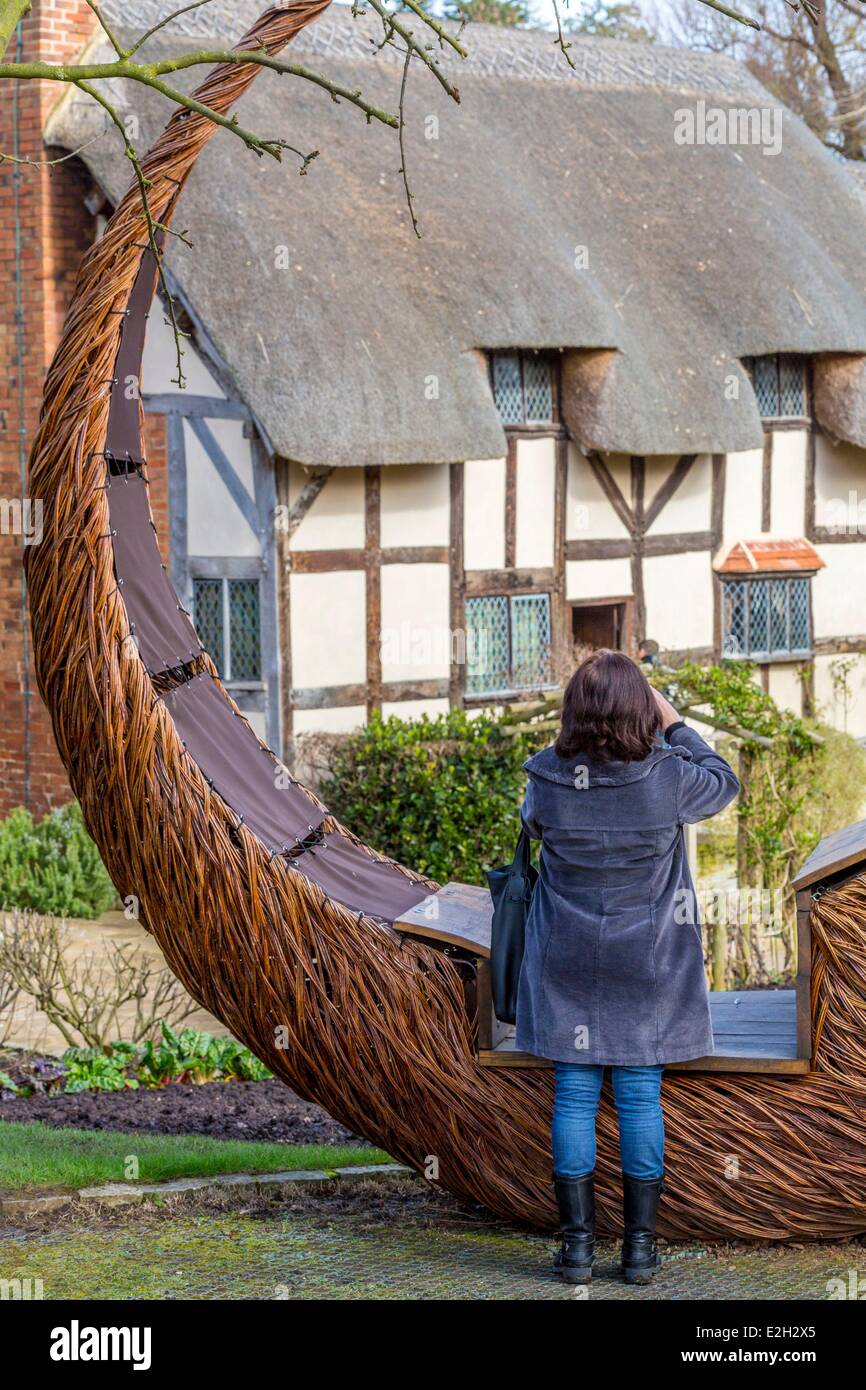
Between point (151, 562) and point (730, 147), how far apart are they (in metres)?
11.7

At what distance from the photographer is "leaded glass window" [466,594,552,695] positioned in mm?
11875

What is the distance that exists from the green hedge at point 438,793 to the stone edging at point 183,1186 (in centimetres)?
485

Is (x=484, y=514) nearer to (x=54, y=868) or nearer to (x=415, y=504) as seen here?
(x=415, y=504)

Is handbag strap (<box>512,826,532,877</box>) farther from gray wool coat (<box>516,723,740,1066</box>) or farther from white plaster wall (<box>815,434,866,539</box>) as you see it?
white plaster wall (<box>815,434,866,539</box>)

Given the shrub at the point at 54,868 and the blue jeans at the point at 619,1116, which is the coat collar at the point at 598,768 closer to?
the blue jeans at the point at 619,1116

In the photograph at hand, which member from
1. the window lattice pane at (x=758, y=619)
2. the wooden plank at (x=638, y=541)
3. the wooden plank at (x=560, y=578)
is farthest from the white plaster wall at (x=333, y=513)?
the window lattice pane at (x=758, y=619)

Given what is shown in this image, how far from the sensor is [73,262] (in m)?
11.5

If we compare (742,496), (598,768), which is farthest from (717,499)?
(598,768)

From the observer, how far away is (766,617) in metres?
13.9

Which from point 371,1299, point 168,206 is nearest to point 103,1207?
point 371,1299

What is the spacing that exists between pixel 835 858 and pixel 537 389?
8.40m
